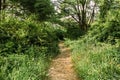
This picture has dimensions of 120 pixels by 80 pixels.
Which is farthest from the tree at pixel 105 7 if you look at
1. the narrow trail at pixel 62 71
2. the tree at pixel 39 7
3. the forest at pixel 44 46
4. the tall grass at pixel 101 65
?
the tree at pixel 39 7

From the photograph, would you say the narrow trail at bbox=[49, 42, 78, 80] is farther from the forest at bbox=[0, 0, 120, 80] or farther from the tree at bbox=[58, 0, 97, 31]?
the tree at bbox=[58, 0, 97, 31]

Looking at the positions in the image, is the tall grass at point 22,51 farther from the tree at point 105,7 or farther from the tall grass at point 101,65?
the tree at point 105,7

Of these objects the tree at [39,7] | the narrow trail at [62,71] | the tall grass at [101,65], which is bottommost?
the narrow trail at [62,71]

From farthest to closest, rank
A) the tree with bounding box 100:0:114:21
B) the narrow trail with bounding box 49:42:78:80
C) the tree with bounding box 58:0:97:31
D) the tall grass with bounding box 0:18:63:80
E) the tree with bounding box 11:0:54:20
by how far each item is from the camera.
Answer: the tree with bounding box 58:0:97:31
the tree with bounding box 11:0:54:20
the tree with bounding box 100:0:114:21
the narrow trail with bounding box 49:42:78:80
the tall grass with bounding box 0:18:63:80

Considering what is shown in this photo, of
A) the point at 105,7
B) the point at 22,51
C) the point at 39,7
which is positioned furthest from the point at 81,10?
the point at 22,51

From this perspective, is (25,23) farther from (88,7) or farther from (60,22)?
(88,7)

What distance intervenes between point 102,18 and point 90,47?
94.4 inches

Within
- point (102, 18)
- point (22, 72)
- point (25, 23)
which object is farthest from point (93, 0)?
point (22, 72)

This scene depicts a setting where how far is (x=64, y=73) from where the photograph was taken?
333 inches

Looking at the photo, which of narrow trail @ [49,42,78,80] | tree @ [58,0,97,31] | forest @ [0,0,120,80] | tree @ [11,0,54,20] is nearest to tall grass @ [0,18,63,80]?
forest @ [0,0,120,80]

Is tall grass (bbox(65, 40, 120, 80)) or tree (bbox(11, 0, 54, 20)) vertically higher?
tree (bbox(11, 0, 54, 20))

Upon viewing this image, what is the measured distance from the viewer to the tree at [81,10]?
25.8 metres

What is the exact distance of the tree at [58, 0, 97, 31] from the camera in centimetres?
2576

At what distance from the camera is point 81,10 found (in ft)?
87.5
